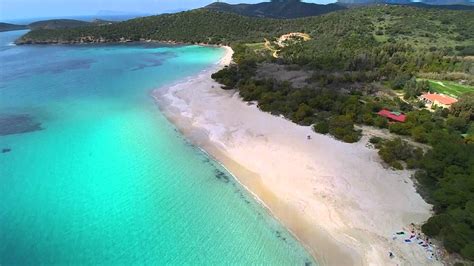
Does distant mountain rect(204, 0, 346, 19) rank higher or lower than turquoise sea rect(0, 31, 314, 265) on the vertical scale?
lower

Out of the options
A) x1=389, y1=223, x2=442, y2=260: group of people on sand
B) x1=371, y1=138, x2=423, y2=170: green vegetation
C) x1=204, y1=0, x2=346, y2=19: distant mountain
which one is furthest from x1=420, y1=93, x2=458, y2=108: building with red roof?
x1=204, y1=0, x2=346, y2=19: distant mountain

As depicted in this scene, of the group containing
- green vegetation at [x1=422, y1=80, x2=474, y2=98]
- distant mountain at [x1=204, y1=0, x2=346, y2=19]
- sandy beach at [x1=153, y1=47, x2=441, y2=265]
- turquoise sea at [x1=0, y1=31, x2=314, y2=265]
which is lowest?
distant mountain at [x1=204, y1=0, x2=346, y2=19]

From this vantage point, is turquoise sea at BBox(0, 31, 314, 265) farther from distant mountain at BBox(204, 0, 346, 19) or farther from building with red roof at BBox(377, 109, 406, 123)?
distant mountain at BBox(204, 0, 346, 19)

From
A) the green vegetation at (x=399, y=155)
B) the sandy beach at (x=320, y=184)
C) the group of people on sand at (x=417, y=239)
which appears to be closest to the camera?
the group of people on sand at (x=417, y=239)

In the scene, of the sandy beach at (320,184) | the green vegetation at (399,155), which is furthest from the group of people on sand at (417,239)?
the green vegetation at (399,155)

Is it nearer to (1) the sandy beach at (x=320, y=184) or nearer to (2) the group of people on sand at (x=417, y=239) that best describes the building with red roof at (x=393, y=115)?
(1) the sandy beach at (x=320, y=184)

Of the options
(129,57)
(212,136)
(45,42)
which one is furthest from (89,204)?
(45,42)
